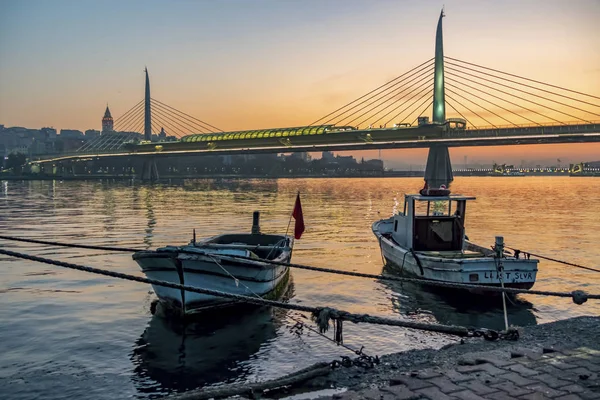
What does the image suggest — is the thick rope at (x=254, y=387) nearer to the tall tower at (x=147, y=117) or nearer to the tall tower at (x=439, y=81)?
the tall tower at (x=439, y=81)

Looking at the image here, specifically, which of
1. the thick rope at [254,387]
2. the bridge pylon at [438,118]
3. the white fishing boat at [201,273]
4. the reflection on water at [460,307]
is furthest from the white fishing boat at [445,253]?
the bridge pylon at [438,118]

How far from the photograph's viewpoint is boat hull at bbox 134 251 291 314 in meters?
11.3

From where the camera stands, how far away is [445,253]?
15539 mm

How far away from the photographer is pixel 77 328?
11352mm

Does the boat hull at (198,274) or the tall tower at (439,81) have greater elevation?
the tall tower at (439,81)

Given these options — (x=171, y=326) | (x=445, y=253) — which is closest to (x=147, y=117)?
(x=445, y=253)

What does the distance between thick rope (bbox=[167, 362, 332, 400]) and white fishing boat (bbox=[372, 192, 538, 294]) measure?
276 inches

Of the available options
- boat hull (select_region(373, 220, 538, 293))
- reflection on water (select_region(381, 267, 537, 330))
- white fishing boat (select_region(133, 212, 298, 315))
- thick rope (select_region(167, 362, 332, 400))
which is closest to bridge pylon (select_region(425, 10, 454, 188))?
reflection on water (select_region(381, 267, 537, 330))

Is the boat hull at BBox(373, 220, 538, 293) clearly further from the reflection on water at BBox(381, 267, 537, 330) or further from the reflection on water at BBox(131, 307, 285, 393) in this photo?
the reflection on water at BBox(131, 307, 285, 393)

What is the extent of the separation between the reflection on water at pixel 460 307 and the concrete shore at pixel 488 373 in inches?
132

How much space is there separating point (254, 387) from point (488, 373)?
9.86ft

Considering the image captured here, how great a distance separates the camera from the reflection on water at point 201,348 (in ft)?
28.0

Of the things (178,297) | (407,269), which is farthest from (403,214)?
(178,297)

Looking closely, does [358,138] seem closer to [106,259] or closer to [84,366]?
[106,259]
